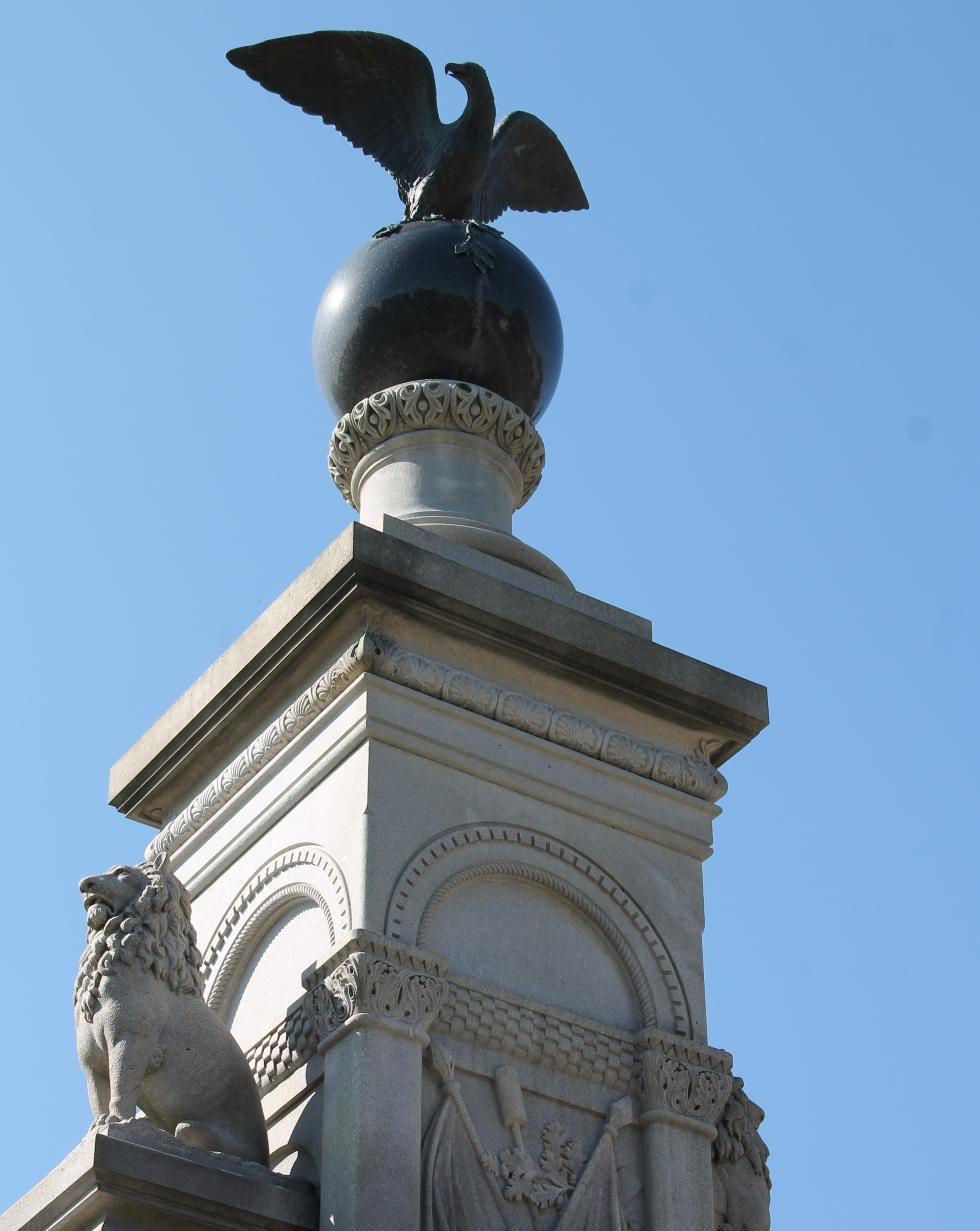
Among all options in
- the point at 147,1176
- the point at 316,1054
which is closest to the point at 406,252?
the point at 316,1054

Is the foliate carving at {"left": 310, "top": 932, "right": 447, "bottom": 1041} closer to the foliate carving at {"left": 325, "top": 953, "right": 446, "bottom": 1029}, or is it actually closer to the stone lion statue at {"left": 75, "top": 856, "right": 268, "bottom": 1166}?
the foliate carving at {"left": 325, "top": 953, "right": 446, "bottom": 1029}

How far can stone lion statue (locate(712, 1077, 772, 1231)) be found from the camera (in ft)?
36.6

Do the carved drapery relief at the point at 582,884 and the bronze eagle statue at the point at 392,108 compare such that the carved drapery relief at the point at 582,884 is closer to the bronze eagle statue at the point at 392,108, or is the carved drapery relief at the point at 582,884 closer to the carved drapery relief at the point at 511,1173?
the carved drapery relief at the point at 511,1173

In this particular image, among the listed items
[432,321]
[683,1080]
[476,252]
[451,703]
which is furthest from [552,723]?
[476,252]

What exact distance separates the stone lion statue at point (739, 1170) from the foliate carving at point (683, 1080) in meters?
0.15

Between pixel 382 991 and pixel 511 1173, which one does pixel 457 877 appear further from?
pixel 511 1173

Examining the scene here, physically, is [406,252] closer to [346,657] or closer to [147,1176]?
[346,657]

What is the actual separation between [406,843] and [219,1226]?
2.05m

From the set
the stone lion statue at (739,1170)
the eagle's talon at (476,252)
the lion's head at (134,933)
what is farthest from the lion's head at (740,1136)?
the eagle's talon at (476,252)

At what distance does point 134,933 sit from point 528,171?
6.63 meters

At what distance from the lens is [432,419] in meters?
13.3

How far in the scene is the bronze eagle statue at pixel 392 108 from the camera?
14352 millimetres

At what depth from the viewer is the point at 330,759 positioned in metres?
11.3

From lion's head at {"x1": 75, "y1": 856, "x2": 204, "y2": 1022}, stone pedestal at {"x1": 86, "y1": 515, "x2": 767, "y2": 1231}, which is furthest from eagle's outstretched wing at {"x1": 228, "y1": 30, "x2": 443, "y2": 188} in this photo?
lion's head at {"x1": 75, "y1": 856, "x2": 204, "y2": 1022}
